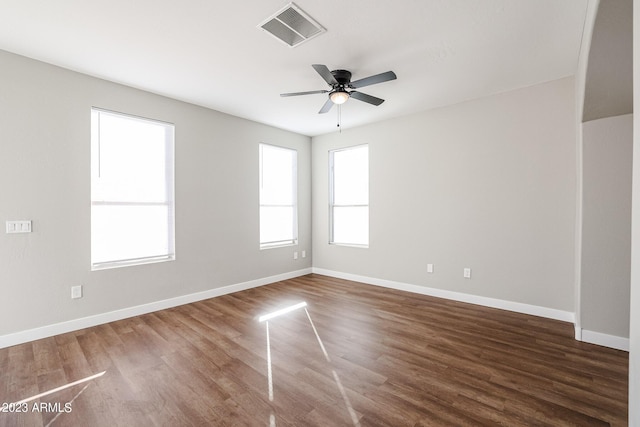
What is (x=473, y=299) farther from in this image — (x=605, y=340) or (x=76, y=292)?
(x=76, y=292)

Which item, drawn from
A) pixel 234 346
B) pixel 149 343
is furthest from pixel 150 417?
pixel 149 343

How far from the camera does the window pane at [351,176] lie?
16.7ft

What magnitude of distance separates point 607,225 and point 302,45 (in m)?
3.26

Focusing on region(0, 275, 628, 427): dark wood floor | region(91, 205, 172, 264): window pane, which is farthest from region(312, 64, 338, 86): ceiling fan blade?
region(91, 205, 172, 264): window pane

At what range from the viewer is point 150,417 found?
1.78 meters

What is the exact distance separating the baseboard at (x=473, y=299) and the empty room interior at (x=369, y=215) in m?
0.03

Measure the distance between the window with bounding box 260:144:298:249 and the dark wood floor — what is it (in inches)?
77.6

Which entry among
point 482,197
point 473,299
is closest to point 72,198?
point 482,197

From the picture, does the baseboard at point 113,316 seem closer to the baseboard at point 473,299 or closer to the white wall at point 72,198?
the white wall at point 72,198

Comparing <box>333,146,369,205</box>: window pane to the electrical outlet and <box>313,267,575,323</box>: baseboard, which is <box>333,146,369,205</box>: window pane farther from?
the electrical outlet

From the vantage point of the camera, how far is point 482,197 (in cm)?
378

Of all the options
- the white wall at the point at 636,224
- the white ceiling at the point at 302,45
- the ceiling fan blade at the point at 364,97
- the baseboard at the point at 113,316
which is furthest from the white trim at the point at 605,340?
the baseboard at the point at 113,316

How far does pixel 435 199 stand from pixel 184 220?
11.9ft

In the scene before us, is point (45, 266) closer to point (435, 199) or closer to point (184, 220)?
point (184, 220)
